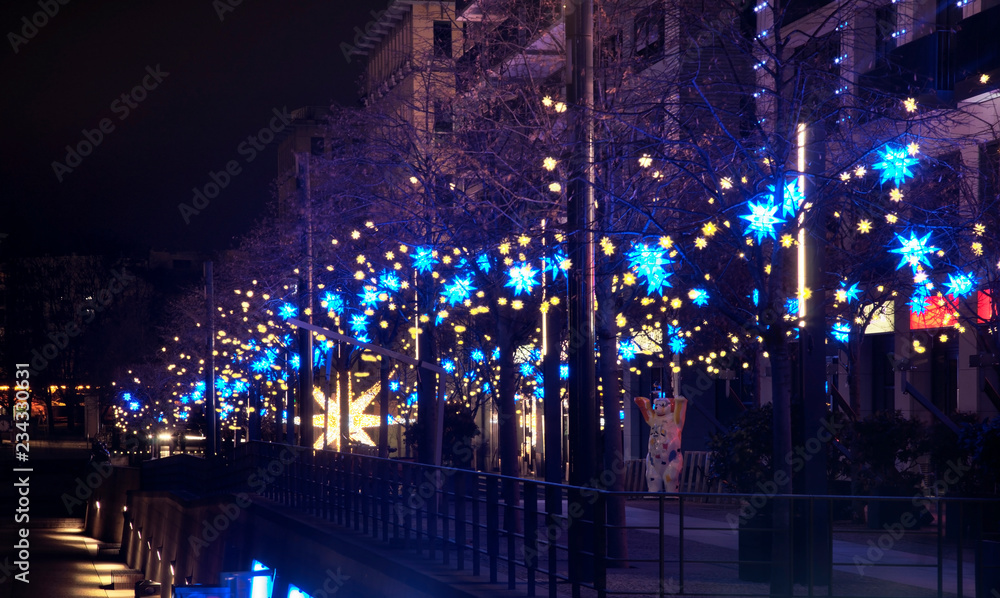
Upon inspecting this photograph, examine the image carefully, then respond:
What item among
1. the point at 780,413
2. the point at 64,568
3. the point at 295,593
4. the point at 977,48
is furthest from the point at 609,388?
the point at 64,568

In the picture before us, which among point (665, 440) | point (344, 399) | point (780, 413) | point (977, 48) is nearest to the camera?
point (780, 413)

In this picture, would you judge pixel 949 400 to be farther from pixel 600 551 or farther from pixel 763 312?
pixel 600 551

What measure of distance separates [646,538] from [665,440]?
8.37 meters

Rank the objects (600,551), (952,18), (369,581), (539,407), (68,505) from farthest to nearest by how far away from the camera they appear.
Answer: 1. (68,505)
2. (539,407)
3. (952,18)
4. (369,581)
5. (600,551)

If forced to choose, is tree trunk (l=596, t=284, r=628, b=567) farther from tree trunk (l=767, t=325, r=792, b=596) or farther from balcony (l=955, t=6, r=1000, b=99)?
balcony (l=955, t=6, r=1000, b=99)

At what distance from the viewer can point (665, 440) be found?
2698 cm

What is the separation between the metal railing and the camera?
10852 mm

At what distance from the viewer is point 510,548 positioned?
12.4 meters

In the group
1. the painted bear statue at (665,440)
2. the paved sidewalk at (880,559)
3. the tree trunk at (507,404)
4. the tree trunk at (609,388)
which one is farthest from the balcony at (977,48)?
the tree trunk at (609,388)

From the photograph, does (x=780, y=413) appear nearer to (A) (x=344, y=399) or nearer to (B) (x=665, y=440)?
(B) (x=665, y=440)

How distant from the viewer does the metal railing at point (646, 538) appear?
10.9m

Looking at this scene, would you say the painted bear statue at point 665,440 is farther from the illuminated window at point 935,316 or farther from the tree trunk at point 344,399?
the tree trunk at point 344,399

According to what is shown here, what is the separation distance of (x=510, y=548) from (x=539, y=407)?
125 feet

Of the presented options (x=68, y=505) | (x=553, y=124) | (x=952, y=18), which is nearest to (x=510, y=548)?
(x=553, y=124)
